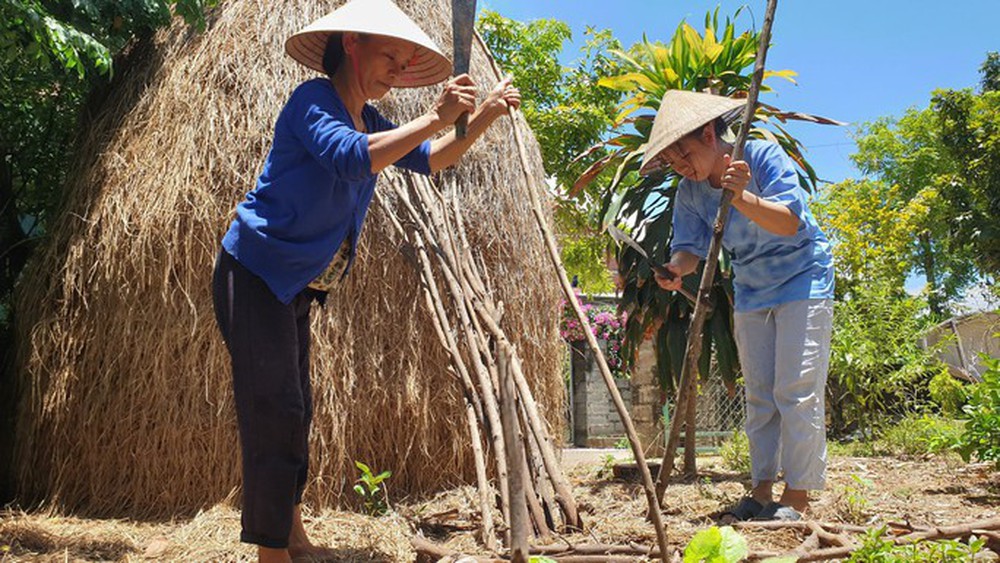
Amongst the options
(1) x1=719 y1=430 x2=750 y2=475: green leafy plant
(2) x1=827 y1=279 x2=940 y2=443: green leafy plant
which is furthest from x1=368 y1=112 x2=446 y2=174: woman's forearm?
(2) x1=827 y1=279 x2=940 y2=443: green leafy plant

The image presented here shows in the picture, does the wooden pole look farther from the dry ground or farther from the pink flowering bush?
the pink flowering bush

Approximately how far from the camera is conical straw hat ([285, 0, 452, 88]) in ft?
7.27

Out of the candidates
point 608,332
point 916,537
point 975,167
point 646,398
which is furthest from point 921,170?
point 916,537

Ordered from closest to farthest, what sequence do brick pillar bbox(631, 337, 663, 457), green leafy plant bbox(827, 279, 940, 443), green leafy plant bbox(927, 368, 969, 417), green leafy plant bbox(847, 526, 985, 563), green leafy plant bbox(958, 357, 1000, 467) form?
green leafy plant bbox(847, 526, 985, 563) → green leafy plant bbox(958, 357, 1000, 467) → green leafy plant bbox(927, 368, 969, 417) → green leafy plant bbox(827, 279, 940, 443) → brick pillar bbox(631, 337, 663, 457)

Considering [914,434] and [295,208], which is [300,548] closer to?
[295,208]

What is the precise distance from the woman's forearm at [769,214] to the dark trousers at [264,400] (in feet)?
4.80

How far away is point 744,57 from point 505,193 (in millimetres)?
1831

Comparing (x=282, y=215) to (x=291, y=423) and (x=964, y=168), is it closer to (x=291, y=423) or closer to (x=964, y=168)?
(x=291, y=423)

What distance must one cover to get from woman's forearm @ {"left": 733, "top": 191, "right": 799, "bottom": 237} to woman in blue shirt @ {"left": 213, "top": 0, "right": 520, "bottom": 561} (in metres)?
0.91

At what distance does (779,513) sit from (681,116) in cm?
141

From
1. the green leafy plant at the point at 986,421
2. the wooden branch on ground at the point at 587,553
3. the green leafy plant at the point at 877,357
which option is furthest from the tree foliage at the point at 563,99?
the wooden branch on ground at the point at 587,553

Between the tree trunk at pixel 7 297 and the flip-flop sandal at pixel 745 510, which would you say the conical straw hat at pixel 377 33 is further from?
the tree trunk at pixel 7 297

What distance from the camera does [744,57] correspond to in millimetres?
4922

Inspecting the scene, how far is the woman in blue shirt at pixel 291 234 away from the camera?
6.89 feet
